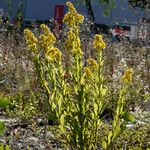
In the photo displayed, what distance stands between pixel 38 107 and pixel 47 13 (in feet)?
100

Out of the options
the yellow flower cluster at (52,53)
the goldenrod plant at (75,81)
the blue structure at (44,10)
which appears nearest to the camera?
the yellow flower cluster at (52,53)

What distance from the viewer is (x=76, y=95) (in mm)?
3924

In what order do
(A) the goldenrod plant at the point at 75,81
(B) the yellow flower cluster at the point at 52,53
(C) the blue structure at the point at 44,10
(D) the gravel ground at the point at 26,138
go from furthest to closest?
(C) the blue structure at the point at 44,10
(D) the gravel ground at the point at 26,138
(A) the goldenrod plant at the point at 75,81
(B) the yellow flower cluster at the point at 52,53

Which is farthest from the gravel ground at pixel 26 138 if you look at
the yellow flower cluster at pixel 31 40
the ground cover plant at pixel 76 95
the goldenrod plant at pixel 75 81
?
the yellow flower cluster at pixel 31 40

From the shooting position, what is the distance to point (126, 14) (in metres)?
37.4

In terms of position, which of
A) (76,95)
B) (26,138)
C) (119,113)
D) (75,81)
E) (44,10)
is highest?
(75,81)

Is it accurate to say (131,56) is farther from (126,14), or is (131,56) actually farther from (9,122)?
(126,14)

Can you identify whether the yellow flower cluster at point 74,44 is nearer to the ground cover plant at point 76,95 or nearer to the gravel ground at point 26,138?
the ground cover plant at point 76,95

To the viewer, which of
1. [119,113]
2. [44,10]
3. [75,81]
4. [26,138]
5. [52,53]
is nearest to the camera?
[52,53]

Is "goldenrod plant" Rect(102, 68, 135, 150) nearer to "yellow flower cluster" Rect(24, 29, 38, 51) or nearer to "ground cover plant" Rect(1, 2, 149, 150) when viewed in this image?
"ground cover plant" Rect(1, 2, 149, 150)

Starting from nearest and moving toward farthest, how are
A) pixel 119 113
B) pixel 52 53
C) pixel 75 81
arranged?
pixel 52 53, pixel 75 81, pixel 119 113

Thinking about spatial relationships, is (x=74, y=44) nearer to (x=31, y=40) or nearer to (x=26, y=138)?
(x=31, y=40)

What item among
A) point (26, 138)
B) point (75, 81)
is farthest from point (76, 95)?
point (26, 138)

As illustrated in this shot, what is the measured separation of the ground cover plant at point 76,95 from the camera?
3885 millimetres
